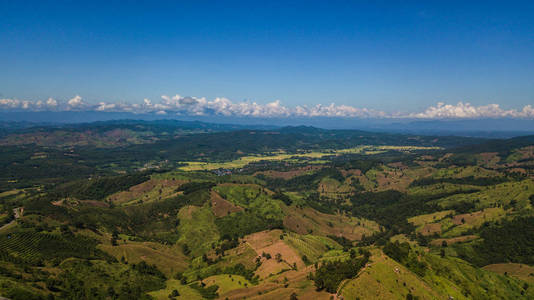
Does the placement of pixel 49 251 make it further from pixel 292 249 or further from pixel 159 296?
pixel 292 249

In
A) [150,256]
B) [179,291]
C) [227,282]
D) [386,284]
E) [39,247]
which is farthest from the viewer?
[150,256]

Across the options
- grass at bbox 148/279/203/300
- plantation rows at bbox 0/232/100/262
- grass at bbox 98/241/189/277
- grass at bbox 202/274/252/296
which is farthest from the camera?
grass at bbox 98/241/189/277

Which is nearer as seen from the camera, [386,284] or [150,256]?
[386,284]

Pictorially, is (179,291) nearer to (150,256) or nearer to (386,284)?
(150,256)

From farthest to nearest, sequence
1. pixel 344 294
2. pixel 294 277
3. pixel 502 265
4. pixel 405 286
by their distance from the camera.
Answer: pixel 502 265 < pixel 294 277 < pixel 405 286 < pixel 344 294

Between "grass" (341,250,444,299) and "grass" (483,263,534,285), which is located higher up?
"grass" (341,250,444,299)

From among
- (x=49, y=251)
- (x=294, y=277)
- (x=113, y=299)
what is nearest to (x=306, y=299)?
(x=294, y=277)

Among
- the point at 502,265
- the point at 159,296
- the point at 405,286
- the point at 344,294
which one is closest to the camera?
the point at 344,294

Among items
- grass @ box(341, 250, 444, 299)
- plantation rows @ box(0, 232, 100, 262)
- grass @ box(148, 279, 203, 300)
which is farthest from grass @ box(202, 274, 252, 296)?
plantation rows @ box(0, 232, 100, 262)

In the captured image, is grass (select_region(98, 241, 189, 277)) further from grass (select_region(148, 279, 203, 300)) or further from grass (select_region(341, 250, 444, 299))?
grass (select_region(341, 250, 444, 299))

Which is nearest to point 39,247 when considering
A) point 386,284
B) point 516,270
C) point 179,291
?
point 179,291

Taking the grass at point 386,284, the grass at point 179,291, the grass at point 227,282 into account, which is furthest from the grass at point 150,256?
the grass at point 386,284
